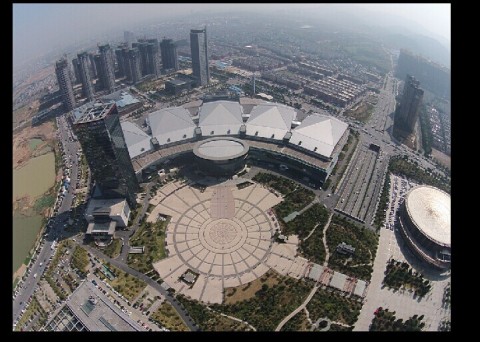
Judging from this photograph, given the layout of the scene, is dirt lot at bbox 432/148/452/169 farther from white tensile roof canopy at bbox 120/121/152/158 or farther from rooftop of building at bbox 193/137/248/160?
white tensile roof canopy at bbox 120/121/152/158

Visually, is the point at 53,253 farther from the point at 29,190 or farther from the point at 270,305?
the point at 270,305

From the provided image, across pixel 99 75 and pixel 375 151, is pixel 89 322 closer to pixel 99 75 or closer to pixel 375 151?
pixel 375 151

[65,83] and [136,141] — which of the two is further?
[65,83]

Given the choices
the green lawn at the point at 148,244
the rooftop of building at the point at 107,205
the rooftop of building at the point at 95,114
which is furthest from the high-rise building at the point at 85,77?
the green lawn at the point at 148,244

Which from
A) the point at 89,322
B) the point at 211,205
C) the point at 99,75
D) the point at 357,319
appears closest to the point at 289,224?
the point at 211,205

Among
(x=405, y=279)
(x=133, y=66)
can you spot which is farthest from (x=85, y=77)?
(x=405, y=279)

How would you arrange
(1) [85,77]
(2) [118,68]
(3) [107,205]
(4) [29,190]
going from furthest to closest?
(2) [118,68]
(1) [85,77]
(4) [29,190]
(3) [107,205]
